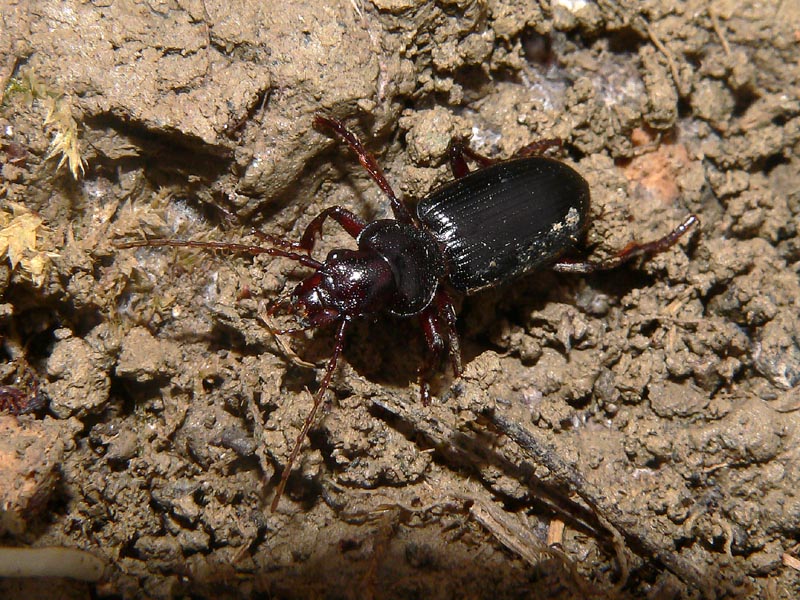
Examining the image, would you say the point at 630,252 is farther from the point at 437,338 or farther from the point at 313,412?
the point at 313,412

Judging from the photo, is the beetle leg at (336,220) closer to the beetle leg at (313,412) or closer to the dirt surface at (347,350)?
the dirt surface at (347,350)

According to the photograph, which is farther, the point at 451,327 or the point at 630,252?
the point at 630,252

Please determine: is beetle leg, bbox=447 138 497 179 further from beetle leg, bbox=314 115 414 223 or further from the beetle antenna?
the beetle antenna

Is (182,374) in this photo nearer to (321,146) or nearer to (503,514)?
(321,146)

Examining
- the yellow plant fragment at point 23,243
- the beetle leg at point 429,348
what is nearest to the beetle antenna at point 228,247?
the yellow plant fragment at point 23,243

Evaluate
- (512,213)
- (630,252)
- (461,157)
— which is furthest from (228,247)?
(630,252)

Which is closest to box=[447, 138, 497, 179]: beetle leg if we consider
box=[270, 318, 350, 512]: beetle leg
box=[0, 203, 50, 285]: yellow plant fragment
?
box=[270, 318, 350, 512]: beetle leg

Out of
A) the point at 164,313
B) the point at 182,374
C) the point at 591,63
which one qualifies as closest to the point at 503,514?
the point at 182,374
